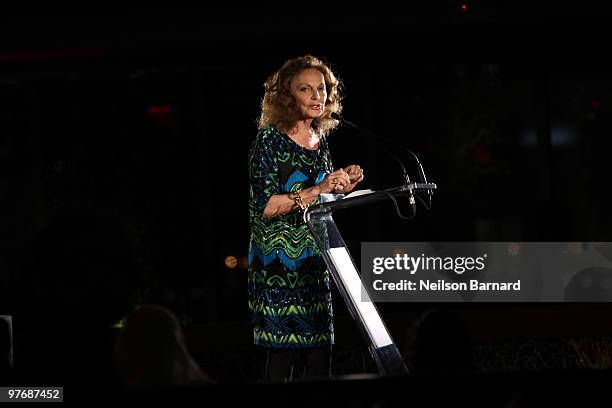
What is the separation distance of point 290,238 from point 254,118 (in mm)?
2461

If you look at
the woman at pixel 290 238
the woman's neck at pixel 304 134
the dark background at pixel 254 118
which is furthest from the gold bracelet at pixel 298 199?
the dark background at pixel 254 118

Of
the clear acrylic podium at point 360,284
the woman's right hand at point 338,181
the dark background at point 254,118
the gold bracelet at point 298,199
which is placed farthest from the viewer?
the dark background at point 254,118

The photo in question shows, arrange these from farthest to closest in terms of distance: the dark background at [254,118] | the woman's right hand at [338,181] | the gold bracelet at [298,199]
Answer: the dark background at [254,118]
the gold bracelet at [298,199]
the woman's right hand at [338,181]

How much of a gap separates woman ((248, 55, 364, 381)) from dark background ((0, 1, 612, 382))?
2.10m

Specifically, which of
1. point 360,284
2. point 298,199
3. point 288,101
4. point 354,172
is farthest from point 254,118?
point 360,284

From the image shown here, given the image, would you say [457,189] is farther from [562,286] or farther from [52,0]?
[52,0]

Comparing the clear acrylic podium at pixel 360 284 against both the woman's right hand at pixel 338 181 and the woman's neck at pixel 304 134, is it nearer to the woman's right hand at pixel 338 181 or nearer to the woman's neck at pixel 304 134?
the woman's right hand at pixel 338 181

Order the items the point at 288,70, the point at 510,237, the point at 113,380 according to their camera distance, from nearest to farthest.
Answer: the point at 113,380 < the point at 288,70 < the point at 510,237

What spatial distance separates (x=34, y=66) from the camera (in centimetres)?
514

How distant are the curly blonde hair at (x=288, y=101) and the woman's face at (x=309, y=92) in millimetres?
14

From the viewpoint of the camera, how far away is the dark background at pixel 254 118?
4781 millimetres

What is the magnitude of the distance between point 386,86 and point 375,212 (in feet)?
2.26

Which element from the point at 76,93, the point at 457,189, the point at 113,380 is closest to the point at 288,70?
the point at 113,380

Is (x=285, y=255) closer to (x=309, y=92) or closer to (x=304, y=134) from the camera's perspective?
(x=304, y=134)
